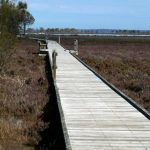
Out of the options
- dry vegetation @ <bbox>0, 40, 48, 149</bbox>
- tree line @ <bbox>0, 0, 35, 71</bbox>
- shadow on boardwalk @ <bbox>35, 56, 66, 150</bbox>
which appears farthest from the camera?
tree line @ <bbox>0, 0, 35, 71</bbox>

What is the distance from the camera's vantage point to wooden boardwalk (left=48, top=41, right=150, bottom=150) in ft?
30.6

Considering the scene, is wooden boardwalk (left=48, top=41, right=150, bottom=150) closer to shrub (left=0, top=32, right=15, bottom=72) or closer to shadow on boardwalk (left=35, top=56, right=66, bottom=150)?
shadow on boardwalk (left=35, top=56, right=66, bottom=150)

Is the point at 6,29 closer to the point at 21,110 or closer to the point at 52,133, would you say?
the point at 21,110

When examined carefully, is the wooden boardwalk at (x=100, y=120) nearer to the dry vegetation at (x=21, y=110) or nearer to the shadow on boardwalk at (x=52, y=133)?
the shadow on boardwalk at (x=52, y=133)

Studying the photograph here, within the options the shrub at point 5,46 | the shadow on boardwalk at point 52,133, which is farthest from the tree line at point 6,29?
the shadow on boardwalk at point 52,133

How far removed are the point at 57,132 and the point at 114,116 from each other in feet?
4.48

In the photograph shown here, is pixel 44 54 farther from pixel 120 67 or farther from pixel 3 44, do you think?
pixel 3 44

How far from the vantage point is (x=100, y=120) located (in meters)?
11.2

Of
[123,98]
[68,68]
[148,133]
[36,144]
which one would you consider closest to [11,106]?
[123,98]

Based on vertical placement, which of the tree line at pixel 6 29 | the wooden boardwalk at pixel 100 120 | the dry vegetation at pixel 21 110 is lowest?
the dry vegetation at pixel 21 110

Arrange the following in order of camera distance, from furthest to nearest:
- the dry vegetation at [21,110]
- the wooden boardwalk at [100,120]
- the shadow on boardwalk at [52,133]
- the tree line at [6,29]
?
1. the tree line at [6,29]
2. the dry vegetation at [21,110]
3. the shadow on boardwalk at [52,133]
4. the wooden boardwalk at [100,120]

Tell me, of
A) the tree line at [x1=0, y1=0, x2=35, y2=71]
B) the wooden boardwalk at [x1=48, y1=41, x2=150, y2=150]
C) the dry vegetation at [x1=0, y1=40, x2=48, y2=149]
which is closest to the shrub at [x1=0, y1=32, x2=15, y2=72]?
the tree line at [x1=0, y1=0, x2=35, y2=71]

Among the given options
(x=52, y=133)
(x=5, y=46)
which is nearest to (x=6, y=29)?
(x=5, y=46)

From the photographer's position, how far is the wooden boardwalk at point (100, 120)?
9.31m
